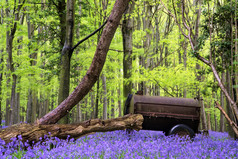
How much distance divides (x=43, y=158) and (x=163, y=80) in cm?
1191

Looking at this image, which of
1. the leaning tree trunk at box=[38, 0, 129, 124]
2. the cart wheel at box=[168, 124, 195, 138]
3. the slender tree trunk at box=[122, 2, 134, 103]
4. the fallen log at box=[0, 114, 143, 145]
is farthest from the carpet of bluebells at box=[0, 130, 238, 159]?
the slender tree trunk at box=[122, 2, 134, 103]

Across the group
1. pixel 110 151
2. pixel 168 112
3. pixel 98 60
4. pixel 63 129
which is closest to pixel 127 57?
pixel 168 112

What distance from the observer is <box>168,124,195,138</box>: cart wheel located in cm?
872

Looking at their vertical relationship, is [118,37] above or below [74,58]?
above

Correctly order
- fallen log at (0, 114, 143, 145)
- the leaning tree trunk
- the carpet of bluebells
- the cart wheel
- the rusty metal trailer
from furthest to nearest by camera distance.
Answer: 1. the rusty metal trailer
2. the cart wheel
3. the leaning tree trunk
4. fallen log at (0, 114, 143, 145)
5. the carpet of bluebells

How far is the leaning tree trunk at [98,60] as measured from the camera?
22.3ft

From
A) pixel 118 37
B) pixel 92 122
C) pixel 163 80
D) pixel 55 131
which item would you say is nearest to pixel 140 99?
pixel 92 122

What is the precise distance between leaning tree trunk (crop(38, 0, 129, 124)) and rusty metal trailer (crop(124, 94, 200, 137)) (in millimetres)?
2545

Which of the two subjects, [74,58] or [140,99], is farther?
[74,58]

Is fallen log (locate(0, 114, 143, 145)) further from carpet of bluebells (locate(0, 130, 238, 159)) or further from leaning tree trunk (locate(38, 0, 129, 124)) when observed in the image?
leaning tree trunk (locate(38, 0, 129, 124))

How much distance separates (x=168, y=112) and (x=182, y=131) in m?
0.88

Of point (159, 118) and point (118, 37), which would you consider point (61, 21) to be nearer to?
point (159, 118)

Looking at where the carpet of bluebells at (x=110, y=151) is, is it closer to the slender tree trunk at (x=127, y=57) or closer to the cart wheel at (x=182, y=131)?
the cart wheel at (x=182, y=131)

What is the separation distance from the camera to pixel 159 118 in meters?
8.93
